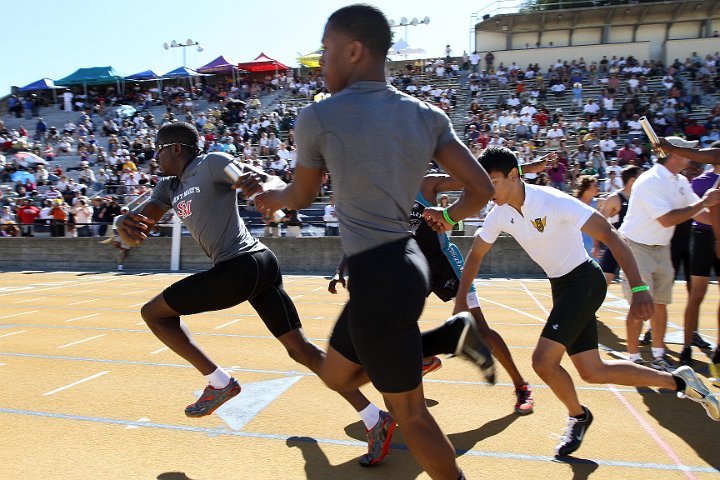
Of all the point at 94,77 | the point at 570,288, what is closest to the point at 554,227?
the point at 570,288

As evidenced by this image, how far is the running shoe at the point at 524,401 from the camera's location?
4.46 metres

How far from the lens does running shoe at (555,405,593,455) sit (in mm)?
3643

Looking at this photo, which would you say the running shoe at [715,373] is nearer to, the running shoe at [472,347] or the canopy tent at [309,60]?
the running shoe at [472,347]

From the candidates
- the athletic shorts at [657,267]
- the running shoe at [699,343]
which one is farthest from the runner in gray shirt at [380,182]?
the running shoe at [699,343]

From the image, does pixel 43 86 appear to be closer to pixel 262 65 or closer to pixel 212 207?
pixel 262 65

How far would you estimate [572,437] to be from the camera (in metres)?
3.65

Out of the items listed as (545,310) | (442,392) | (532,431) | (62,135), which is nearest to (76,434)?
(442,392)

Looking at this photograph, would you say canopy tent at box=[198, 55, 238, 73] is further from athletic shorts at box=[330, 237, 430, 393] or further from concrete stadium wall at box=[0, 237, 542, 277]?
athletic shorts at box=[330, 237, 430, 393]

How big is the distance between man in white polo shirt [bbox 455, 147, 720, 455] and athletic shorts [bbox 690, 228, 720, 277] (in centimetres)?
239

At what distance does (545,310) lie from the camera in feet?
29.9

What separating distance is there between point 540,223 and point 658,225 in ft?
7.62

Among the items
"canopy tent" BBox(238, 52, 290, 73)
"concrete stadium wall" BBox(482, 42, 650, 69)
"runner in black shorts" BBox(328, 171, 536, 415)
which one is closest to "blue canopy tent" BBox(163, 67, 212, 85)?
"canopy tent" BBox(238, 52, 290, 73)

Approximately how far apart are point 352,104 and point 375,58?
0.26m

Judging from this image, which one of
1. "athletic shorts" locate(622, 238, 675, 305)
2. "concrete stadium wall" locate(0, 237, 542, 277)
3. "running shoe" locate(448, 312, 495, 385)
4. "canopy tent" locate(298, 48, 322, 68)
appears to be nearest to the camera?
"running shoe" locate(448, 312, 495, 385)
